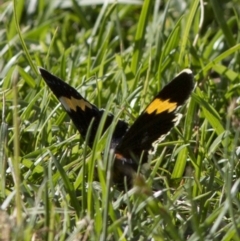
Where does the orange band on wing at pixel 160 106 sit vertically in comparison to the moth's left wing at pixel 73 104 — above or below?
below

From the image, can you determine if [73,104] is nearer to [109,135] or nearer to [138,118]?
[138,118]

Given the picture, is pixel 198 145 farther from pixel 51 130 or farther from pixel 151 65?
pixel 151 65

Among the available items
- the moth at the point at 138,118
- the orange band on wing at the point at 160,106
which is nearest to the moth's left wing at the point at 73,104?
the moth at the point at 138,118

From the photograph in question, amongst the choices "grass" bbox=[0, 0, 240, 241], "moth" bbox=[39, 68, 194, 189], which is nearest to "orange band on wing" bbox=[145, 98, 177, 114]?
"moth" bbox=[39, 68, 194, 189]

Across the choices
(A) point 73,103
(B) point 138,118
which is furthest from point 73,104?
(B) point 138,118

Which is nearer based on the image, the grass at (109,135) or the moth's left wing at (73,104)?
the grass at (109,135)

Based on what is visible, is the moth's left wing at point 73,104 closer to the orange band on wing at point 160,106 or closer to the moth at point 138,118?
the moth at point 138,118

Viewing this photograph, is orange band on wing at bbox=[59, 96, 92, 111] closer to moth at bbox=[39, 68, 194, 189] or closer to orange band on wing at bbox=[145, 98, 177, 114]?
moth at bbox=[39, 68, 194, 189]

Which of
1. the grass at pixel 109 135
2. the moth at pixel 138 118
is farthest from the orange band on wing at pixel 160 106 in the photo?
the grass at pixel 109 135
